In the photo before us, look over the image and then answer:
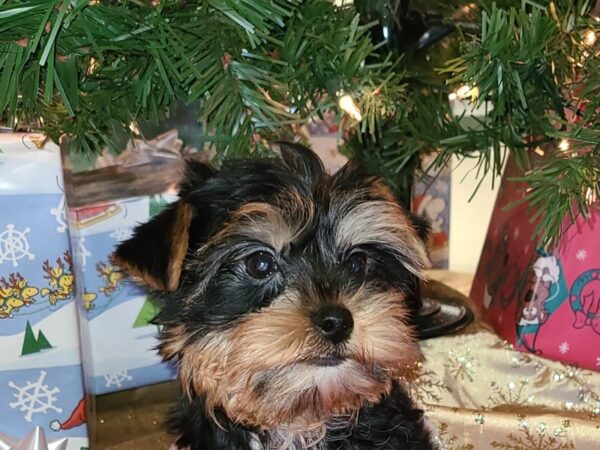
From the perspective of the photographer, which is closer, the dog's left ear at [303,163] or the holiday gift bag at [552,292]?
the dog's left ear at [303,163]

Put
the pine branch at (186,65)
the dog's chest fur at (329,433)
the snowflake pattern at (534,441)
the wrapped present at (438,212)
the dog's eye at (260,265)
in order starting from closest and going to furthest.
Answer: the pine branch at (186,65) < the dog's eye at (260,265) < the dog's chest fur at (329,433) < the snowflake pattern at (534,441) < the wrapped present at (438,212)

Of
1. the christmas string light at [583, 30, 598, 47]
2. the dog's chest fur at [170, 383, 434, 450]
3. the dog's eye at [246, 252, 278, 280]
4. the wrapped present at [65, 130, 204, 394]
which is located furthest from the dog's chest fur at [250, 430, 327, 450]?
the christmas string light at [583, 30, 598, 47]

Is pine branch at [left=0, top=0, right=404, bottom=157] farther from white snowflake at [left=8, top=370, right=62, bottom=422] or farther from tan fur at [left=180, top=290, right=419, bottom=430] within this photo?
white snowflake at [left=8, top=370, right=62, bottom=422]

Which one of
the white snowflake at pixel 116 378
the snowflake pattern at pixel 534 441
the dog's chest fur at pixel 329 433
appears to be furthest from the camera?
the white snowflake at pixel 116 378

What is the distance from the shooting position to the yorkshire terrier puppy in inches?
58.2

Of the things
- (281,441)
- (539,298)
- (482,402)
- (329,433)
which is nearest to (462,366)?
(482,402)

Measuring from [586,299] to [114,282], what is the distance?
1.45 meters

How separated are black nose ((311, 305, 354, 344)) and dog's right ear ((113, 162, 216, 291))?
0.31 metres

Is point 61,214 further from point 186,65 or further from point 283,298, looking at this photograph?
point 283,298

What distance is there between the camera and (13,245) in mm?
1783

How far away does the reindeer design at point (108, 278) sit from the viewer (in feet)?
7.42

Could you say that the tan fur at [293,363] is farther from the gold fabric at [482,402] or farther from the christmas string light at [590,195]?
the gold fabric at [482,402]

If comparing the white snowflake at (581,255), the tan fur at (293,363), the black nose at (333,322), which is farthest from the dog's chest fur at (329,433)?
the white snowflake at (581,255)

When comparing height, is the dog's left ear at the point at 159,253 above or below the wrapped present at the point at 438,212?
above
